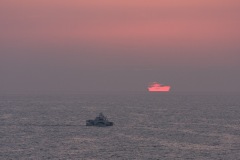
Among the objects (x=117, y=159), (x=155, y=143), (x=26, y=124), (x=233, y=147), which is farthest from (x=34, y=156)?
(x=26, y=124)

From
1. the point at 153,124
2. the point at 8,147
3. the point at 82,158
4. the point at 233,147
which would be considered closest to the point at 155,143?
the point at 233,147

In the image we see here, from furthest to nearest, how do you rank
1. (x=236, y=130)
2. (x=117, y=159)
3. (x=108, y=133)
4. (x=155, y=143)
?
(x=236, y=130) → (x=108, y=133) → (x=155, y=143) → (x=117, y=159)

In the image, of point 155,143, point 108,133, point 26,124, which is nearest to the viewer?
point 155,143

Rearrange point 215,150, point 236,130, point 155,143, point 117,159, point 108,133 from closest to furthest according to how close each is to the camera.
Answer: point 117,159, point 215,150, point 155,143, point 108,133, point 236,130

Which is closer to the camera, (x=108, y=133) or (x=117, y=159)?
(x=117, y=159)

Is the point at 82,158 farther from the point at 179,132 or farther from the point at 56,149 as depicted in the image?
the point at 179,132

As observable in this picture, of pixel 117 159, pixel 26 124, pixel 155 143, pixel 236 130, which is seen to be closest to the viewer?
pixel 117 159

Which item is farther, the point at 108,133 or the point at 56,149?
the point at 108,133

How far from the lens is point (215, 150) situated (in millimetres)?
106625

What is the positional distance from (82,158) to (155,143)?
27.3 meters

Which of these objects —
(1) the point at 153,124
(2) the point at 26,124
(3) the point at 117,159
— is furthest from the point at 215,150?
(2) the point at 26,124

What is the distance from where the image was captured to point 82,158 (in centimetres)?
9556

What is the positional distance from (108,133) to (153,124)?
34998mm

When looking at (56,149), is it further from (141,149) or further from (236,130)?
(236,130)
